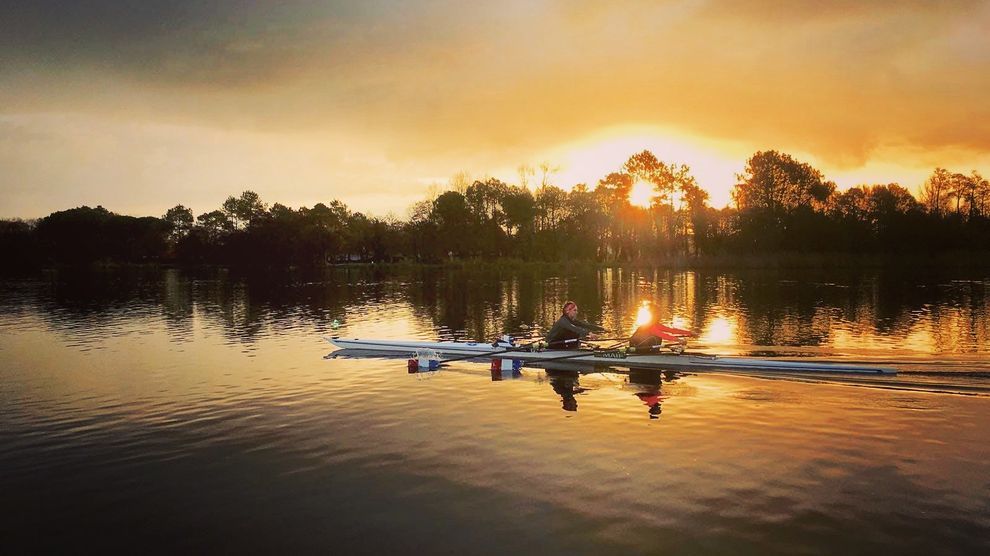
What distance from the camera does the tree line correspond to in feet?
293

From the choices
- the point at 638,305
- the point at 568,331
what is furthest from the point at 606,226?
the point at 568,331

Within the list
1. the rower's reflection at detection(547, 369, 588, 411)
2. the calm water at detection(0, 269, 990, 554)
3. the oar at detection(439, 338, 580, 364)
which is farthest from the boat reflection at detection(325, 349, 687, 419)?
the oar at detection(439, 338, 580, 364)

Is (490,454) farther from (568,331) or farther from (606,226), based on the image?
(606,226)

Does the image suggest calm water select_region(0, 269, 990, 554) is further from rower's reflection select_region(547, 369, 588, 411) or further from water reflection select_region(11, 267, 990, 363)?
water reflection select_region(11, 267, 990, 363)

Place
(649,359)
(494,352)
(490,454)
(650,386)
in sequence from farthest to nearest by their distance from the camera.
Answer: (494,352) → (649,359) → (650,386) → (490,454)

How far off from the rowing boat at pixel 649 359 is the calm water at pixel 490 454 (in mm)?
488

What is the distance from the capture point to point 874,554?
318 inches

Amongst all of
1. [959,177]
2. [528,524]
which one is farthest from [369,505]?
[959,177]

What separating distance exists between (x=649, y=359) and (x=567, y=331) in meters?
3.18

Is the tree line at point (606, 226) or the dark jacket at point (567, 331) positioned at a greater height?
the tree line at point (606, 226)

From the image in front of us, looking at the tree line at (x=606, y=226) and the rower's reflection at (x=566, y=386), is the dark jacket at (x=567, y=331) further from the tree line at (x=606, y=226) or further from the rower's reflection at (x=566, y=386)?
the tree line at (x=606, y=226)

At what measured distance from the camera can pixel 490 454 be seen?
12.4m

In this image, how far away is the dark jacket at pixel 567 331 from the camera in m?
21.0

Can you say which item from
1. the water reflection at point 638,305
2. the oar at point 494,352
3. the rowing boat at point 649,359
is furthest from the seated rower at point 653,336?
the water reflection at point 638,305
